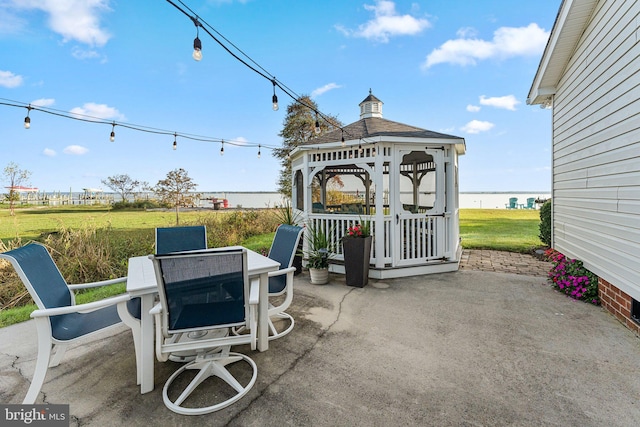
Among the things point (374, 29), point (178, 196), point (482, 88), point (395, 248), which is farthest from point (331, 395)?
point (482, 88)

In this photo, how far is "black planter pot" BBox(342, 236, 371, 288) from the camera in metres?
4.64

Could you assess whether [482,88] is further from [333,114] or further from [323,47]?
[333,114]

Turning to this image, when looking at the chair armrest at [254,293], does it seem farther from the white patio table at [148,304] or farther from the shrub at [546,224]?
the shrub at [546,224]

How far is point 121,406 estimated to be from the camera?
1959 mm

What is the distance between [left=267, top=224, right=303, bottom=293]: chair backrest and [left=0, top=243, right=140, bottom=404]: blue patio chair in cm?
135

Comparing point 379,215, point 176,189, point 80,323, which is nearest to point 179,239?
point 80,323

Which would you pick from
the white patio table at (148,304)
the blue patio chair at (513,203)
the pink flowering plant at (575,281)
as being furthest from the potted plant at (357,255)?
the blue patio chair at (513,203)

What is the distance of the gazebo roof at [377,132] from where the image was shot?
5223 mm

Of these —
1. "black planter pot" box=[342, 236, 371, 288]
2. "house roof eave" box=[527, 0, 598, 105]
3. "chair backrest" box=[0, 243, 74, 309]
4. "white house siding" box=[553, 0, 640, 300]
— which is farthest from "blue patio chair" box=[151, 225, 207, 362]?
"house roof eave" box=[527, 0, 598, 105]

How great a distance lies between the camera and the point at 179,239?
366cm

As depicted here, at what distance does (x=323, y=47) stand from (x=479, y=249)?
6.75 m

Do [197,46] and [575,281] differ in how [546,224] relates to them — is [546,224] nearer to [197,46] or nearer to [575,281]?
[575,281]

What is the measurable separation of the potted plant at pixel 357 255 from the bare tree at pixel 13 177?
994 cm

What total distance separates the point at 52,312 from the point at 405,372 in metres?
2.57
